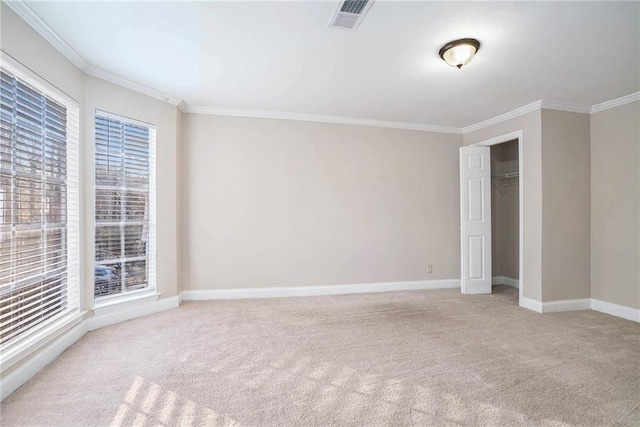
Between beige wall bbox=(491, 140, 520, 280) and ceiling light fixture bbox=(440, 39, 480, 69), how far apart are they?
3.32 m

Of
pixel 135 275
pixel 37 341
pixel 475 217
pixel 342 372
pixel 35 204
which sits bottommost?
pixel 342 372

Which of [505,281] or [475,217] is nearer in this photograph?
[475,217]

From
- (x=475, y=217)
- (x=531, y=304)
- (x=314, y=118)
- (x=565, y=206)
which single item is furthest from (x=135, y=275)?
(x=565, y=206)

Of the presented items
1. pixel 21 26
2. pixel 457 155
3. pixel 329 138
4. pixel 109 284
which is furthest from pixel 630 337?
pixel 21 26

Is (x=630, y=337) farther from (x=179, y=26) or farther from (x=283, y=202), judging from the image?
(x=179, y=26)

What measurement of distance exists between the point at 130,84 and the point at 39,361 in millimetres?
2673

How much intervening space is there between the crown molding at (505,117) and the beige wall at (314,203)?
0.35m


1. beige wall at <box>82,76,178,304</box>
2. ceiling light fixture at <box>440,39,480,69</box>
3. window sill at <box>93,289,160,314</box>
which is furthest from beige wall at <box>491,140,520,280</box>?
window sill at <box>93,289,160,314</box>

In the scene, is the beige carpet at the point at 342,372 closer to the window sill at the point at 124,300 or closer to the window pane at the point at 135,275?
the window sill at the point at 124,300

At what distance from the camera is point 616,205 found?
3.82m

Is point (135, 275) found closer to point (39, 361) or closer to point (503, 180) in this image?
point (39, 361)

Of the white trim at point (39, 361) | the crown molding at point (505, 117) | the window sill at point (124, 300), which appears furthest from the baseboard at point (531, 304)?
the white trim at point (39, 361)

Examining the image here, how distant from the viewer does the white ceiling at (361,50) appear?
2.20 meters

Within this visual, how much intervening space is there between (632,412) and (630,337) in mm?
1637
